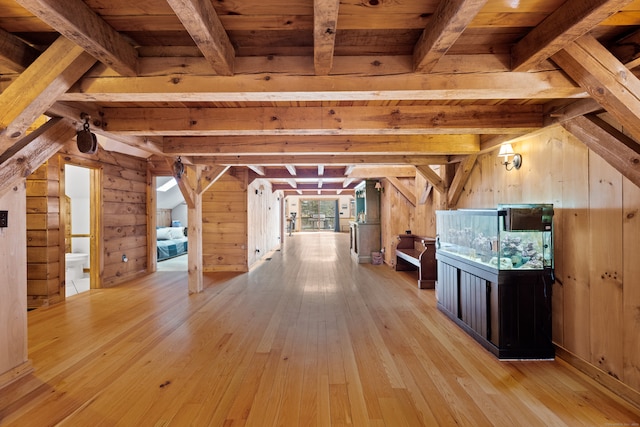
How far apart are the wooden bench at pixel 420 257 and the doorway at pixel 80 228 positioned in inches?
210

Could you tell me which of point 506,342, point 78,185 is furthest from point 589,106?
point 78,185

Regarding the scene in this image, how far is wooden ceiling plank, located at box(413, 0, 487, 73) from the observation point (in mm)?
1265

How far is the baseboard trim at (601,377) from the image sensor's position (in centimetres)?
203

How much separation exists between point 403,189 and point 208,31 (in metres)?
5.50

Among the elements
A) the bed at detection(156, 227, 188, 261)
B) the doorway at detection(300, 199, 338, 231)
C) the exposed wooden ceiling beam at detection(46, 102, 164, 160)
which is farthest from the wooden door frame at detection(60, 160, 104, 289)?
the doorway at detection(300, 199, 338, 231)

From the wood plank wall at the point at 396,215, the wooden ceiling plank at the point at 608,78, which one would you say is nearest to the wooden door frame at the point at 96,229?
the wood plank wall at the point at 396,215

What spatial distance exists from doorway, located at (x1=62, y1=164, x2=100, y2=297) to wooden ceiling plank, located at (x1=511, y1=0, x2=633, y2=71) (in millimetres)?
5583

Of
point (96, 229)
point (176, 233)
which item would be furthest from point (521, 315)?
point (176, 233)

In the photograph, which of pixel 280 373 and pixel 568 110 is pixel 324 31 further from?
pixel 280 373

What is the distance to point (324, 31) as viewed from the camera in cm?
141

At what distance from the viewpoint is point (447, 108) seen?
2754 mm

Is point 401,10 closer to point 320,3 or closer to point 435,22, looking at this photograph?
point 435,22

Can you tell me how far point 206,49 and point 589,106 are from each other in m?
2.59

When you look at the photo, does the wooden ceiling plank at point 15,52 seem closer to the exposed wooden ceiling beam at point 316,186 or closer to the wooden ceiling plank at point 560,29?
the wooden ceiling plank at point 560,29
